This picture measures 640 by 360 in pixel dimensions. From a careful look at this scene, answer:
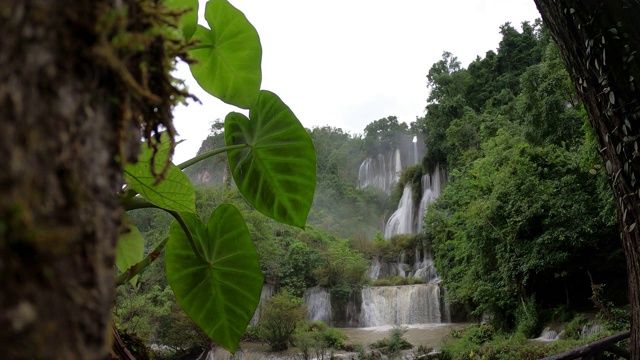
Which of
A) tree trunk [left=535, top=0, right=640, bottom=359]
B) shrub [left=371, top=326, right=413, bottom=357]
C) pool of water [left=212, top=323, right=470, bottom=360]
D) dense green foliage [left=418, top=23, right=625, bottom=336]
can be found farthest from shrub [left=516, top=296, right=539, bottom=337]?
tree trunk [left=535, top=0, right=640, bottom=359]

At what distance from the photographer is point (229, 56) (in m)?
0.79

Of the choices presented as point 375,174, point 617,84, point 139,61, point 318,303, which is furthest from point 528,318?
point 375,174

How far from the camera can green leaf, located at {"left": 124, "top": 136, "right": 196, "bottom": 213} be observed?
1.98ft

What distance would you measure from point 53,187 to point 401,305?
10697 millimetres

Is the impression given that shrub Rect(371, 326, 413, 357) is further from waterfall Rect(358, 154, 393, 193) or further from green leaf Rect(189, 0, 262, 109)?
waterfall Rect(358, 154, 393, 193)

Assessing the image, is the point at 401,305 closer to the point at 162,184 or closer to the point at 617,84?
the point at 617,84

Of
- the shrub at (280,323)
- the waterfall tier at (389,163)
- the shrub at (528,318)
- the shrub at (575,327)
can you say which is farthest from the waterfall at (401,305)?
the waterfall tier at (389,163)

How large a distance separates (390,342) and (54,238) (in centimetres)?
867

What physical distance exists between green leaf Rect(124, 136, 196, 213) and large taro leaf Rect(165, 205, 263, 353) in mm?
157

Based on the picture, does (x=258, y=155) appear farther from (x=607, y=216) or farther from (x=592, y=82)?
(x=607, y=216)

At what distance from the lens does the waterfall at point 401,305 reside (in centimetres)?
1004

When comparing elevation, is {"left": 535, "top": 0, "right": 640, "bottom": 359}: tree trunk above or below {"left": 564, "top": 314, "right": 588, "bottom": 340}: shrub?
above

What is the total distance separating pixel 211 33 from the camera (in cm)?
80

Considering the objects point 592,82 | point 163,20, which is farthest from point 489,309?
point 163,20
